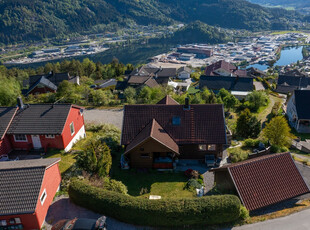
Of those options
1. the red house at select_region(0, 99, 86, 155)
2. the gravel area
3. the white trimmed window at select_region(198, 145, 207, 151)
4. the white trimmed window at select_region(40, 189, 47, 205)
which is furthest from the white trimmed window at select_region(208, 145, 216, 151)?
the white trimmed window at select_region(40, 189, 47, 205)

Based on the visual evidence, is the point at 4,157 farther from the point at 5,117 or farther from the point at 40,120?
the point at 40,120

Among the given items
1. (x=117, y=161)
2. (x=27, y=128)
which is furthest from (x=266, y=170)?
(x=27, y=128)

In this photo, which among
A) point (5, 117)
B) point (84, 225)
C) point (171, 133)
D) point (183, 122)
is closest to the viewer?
point (84, 225)

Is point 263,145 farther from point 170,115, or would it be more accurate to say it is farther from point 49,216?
point 49,216

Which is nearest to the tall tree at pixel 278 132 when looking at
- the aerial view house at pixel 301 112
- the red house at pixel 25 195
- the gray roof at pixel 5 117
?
the aerial view house at pixel 301 112

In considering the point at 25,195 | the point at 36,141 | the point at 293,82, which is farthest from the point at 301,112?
the point at 293,82

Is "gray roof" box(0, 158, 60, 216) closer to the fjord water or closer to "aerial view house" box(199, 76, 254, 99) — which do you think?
"aerial view house" box(199, 76, 254, 99)
